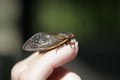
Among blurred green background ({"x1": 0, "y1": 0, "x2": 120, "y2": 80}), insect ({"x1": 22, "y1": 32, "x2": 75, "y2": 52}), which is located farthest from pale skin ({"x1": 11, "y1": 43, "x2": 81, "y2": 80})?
blurred green background ({"x1": 0, "y1": 0, "x2": 120, "y2": 80})

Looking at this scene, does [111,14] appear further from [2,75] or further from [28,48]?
[28,48]

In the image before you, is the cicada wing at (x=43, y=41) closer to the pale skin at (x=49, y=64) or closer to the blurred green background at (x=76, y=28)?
the pale skin at (x=49, y=64)

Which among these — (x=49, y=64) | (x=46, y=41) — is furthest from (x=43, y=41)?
(x=49, y=64)

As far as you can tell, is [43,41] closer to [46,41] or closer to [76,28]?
[46,41]

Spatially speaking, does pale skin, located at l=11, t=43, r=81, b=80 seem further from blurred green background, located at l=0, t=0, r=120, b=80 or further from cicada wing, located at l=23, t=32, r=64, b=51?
blurred green background, located at l=0, t=0, r=120, b=80

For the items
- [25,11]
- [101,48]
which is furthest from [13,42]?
[101,48]

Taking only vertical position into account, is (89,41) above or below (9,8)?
below
